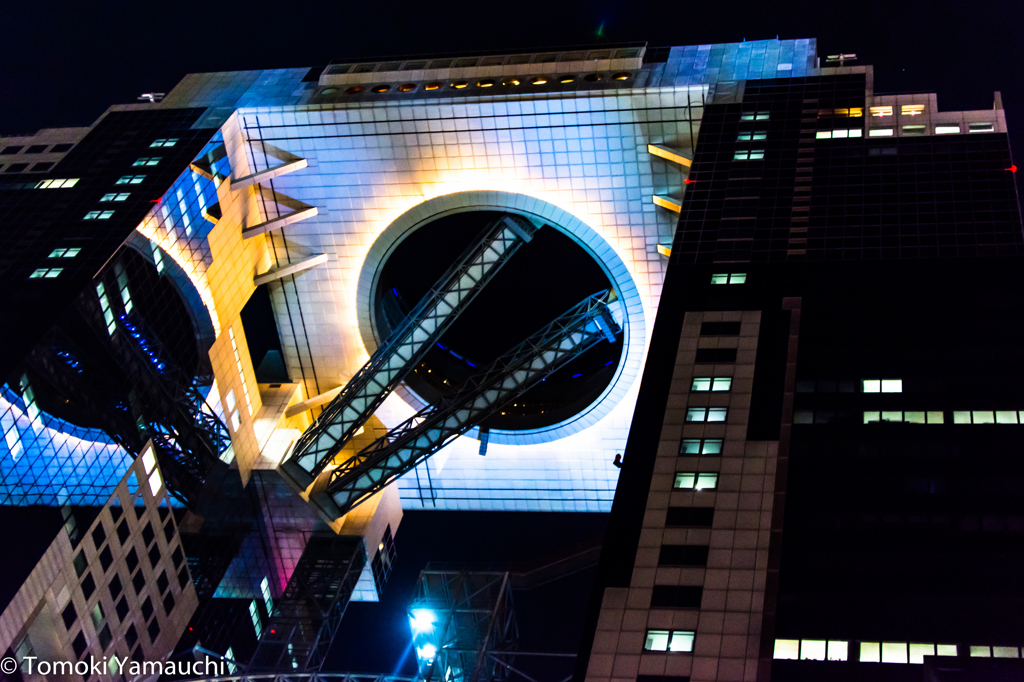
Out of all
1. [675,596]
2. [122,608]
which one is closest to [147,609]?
[122,608]

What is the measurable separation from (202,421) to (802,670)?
36484 mm

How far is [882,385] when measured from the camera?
52.0m

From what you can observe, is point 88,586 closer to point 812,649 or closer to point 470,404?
point 470,404

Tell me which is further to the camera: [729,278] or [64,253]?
[64,253]

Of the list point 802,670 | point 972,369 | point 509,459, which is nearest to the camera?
point 802,670

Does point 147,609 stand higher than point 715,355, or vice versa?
point 715,355

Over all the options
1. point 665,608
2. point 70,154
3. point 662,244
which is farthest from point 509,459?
point 665,608

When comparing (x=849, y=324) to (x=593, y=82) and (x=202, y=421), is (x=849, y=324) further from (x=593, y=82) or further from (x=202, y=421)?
(x=202, y=421)

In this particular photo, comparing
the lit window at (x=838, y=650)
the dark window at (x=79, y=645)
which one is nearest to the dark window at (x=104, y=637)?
the dark window at (x=79, y=645)

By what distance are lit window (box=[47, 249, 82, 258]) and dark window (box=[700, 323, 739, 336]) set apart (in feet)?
91.6

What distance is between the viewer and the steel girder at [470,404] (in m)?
75.3

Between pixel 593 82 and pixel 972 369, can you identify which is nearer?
pixel 972 369

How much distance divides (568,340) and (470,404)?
6.19m

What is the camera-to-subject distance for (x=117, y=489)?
61625 millimetres
